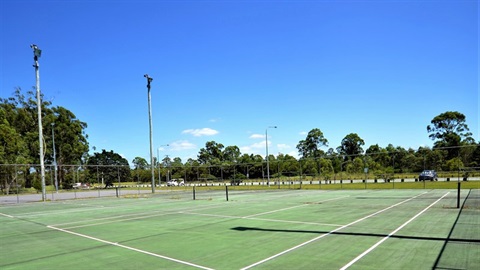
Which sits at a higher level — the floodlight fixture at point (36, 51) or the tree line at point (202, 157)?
the floodlight fixture at point (36, 51)

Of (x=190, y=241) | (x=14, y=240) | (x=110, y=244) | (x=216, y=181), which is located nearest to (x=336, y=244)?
(x=190, y=241)

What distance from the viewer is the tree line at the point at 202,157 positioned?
34438 millimetres

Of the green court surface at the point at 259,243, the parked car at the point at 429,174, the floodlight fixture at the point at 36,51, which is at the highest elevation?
the floodlight fixture at the point at 36,51

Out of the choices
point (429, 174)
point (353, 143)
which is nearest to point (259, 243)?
point (429, 174)

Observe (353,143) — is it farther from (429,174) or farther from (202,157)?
(429,174)

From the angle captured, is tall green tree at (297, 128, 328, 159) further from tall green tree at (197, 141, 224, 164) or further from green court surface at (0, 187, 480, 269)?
green court surface at (0, 187, 480, 269)

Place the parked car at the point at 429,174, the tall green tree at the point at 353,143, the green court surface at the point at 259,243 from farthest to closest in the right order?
the tall green tree at the point at 353,143 → the parked car at the point at 429,174 → the green court surface at the point at 259,243

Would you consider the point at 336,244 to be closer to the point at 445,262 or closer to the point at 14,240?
the point at 445,262

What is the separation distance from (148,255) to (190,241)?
1735 millimetres

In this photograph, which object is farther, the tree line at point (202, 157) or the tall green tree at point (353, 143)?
the tall green tree at point (353, 143)

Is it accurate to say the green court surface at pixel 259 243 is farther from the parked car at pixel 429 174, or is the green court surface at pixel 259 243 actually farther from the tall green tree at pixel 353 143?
the tall green tree at pixel 353 143

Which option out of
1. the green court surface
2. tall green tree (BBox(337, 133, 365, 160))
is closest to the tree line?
tall green tree (BBox(337, 133, 365, 160))

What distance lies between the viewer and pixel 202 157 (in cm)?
12350

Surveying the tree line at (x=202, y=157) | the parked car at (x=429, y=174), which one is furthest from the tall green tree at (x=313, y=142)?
the parked car at (x=429, y=174)
